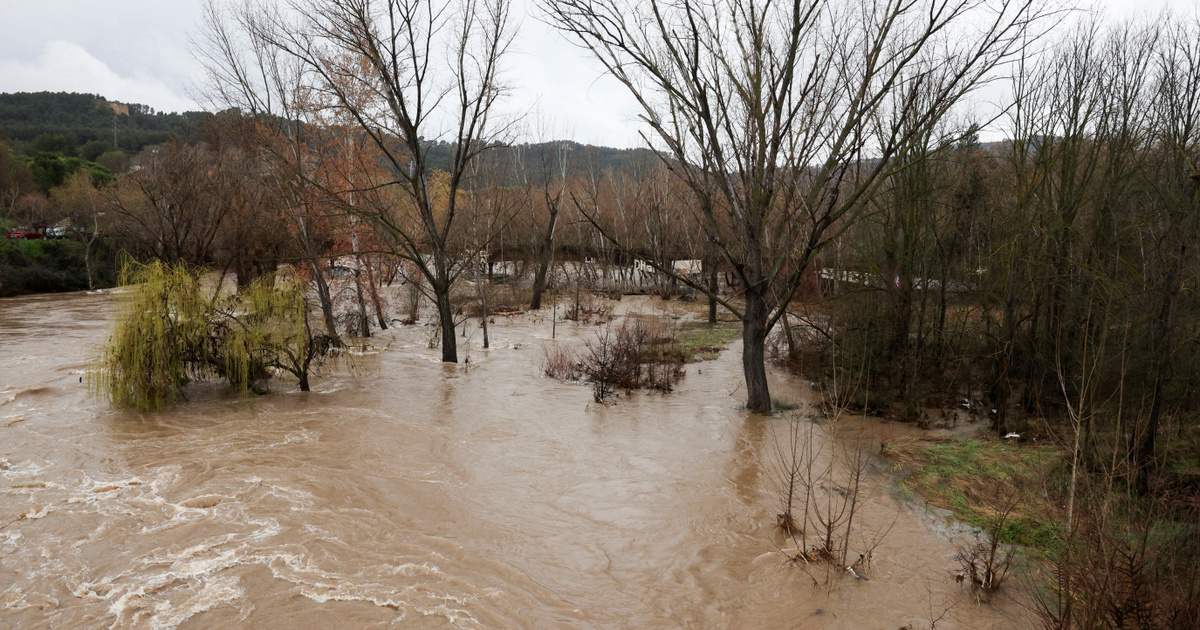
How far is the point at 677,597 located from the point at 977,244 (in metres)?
10.8

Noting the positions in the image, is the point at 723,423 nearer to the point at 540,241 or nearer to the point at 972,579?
the point at 972,579

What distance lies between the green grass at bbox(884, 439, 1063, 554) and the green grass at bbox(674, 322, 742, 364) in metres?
7.47

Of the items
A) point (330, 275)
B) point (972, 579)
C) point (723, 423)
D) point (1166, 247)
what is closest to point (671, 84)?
point (723, 423)

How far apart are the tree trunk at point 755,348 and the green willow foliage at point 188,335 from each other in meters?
7.48

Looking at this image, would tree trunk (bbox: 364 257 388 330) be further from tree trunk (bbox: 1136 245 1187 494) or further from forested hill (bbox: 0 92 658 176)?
forested hill (bbox: 0 92 658 176)

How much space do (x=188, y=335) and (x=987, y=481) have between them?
38.0ft

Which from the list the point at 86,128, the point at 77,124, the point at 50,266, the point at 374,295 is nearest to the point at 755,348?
the point at 374,295

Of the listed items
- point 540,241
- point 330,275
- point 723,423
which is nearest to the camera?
point 723,423

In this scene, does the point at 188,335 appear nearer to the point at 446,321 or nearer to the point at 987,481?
the point at 446,321

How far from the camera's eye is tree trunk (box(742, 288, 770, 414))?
33.8ft

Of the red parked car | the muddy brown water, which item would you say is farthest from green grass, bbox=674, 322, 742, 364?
the red parked car

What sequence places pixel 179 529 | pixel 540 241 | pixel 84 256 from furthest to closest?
pixel 540 241
pixel 84 256
pixel 179 529

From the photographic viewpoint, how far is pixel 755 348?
10.4 m

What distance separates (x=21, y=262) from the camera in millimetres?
31688
